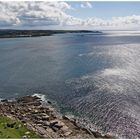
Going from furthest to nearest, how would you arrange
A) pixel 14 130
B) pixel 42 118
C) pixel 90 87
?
pixel 90 87
pixel 42 118
pixel 14 130

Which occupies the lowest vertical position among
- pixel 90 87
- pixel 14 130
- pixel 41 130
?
pixel 41 130

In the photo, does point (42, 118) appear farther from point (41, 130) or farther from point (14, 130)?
point (14, 130)

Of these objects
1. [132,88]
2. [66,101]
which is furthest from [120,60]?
[66,101]

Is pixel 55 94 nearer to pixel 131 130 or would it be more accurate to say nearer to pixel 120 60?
pixel 131 130

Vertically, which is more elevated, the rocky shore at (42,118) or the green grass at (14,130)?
the green grass at (14,130)

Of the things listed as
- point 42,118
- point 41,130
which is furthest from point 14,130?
point 42,118

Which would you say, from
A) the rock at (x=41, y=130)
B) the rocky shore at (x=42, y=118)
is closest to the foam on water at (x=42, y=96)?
the rocky shore at (x=42, y=118)

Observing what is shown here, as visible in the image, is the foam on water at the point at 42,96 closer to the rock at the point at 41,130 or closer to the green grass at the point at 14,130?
the green grass at the point at 14,130
